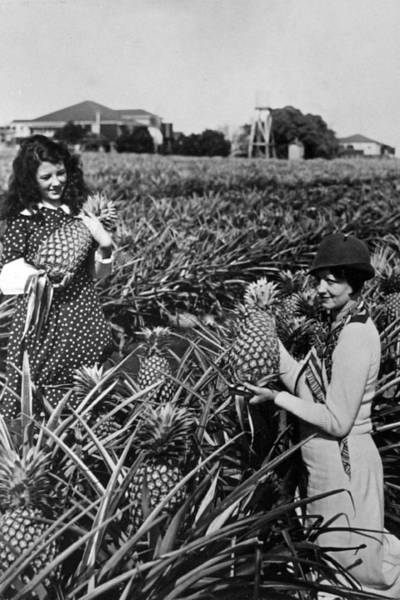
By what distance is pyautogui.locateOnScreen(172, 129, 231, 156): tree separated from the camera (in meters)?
33.3

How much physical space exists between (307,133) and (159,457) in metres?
32.0

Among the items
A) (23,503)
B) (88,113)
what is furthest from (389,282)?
(88,113)

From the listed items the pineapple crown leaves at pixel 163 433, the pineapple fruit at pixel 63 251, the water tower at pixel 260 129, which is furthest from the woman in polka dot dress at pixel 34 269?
the water tower at pixel 260 129

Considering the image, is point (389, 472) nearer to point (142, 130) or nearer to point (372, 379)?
point (372, 379)

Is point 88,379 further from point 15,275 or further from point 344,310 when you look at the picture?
point 344,310

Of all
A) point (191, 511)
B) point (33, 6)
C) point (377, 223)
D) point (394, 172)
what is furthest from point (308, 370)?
point (394, 172)

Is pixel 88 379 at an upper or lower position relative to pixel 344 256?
lower

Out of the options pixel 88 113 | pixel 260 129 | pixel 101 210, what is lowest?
pixel 101 210

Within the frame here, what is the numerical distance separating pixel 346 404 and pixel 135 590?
0.85 m

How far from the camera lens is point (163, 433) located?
1.69 m

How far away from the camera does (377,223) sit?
10242 mm

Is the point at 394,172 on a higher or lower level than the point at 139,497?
higher

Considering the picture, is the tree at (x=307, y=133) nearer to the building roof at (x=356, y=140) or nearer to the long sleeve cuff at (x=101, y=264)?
the building roof at (x=356, y=140)

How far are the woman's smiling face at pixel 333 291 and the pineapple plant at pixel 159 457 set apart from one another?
672 mm
